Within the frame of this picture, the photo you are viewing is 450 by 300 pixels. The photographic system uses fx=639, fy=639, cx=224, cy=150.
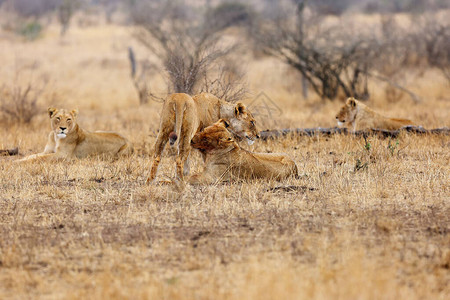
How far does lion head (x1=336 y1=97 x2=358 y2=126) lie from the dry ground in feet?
3.28

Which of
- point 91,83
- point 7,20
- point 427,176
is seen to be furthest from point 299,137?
point 7,20

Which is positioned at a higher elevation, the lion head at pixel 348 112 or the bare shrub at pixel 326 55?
the bare shrub at pixel 326 55

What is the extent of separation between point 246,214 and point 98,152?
4247 mm

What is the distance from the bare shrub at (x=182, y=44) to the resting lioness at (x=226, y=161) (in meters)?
2.46

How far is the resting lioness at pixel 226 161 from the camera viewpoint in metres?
7.46

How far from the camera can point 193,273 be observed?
15.0ft

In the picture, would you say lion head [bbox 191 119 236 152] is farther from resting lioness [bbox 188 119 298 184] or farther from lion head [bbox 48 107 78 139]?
lion head [bbox 48 107 78 139]

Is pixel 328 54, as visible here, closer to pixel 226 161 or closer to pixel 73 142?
pixel 73 142

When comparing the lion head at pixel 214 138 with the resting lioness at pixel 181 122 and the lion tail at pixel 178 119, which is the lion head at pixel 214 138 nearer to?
the resting lioness at pixel 181 122

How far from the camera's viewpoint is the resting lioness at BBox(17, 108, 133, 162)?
9.35 m

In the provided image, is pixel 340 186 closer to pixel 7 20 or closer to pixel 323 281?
pixel 323 281

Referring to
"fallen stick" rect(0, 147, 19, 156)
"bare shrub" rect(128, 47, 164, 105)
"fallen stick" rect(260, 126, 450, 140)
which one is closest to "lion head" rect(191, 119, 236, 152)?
"fallen stick" rect(260, 126, 450, 140)

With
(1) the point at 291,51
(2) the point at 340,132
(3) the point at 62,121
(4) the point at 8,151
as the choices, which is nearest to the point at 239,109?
(3) the point at 62,121

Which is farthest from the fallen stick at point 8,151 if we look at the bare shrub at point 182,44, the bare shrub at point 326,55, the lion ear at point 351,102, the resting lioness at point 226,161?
the bare shrub at point 326,55
